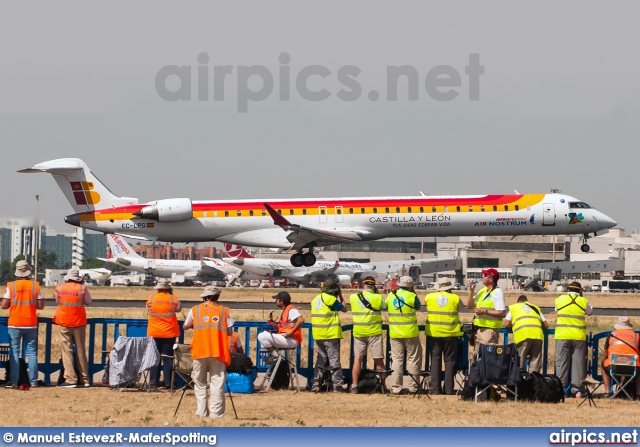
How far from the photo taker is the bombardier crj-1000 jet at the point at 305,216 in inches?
1736

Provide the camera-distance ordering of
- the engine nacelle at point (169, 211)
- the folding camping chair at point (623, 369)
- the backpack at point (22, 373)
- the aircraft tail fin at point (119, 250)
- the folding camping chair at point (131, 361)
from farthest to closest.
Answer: the aircraft tail fin at point (119, 250)
the engine nacelle at point (169, 211)
the backpack at point (22, 373)
the folding camping chair at point (131, 361)
the folding camping chair at point (623, 369)

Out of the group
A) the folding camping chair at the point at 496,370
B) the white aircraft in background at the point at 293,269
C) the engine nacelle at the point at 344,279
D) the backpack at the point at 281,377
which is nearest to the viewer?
the folding camping chair at the point at 496,370

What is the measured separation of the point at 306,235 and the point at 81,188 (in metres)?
10.5

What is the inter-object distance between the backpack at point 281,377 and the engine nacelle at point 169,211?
26748 mm

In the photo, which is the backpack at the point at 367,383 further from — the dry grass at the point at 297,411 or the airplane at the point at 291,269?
the airplane at the point at 291,269

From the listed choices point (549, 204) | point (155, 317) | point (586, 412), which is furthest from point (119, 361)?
point (549, 204)

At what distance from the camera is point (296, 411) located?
15.0m

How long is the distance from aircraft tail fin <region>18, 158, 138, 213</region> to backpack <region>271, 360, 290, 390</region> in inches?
1135

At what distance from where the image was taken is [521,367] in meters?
17.6


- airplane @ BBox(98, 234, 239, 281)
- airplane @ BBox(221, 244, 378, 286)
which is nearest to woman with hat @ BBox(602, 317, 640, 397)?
airplane @ BBox(221, 244, 378, 286)

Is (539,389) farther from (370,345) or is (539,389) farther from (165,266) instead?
(165,266)

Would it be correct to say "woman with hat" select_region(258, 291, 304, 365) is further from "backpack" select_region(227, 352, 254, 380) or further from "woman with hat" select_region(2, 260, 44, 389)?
"woman with hat" select_region(2, 260, 44, 389)

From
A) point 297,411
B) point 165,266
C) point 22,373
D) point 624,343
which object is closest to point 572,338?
point 624,343

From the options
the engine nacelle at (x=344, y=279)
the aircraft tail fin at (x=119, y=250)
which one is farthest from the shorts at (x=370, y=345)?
the aircraft tail fin at (x=119, y=250)
